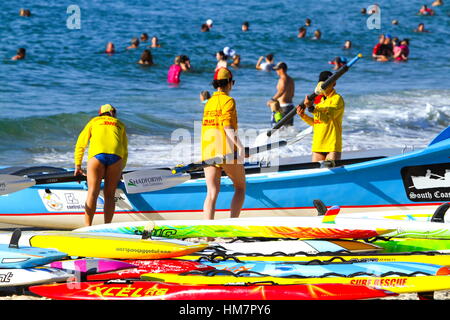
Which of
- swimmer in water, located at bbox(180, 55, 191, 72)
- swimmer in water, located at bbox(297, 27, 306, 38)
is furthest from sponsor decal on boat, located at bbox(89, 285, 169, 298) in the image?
swimmer in water, located at bbox(297, 27, 306, 38)

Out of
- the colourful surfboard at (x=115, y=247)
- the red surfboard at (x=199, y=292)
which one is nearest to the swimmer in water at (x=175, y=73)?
the colourful surfboard at (x=115, y=247)

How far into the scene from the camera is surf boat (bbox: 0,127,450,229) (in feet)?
29.0

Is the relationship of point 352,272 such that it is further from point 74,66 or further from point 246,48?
point 246,48

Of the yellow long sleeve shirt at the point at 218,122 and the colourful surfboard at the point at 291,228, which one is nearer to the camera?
the colourful surfboard at the point at 291,228

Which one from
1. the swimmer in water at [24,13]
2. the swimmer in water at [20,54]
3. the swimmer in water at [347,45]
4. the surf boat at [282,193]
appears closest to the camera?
the surf boat at [282,193]

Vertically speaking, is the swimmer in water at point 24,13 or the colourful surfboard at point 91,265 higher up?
the swimmer in water at point 24,13

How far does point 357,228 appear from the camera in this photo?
734 cm

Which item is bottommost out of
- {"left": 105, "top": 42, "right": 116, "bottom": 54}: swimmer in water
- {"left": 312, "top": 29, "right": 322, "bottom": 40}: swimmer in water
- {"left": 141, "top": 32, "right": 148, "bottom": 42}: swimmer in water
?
{"left": 105, "top": 42, "right": 116, "bottom": 54}: swimmer in water

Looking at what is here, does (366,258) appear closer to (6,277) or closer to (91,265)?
(91,265)

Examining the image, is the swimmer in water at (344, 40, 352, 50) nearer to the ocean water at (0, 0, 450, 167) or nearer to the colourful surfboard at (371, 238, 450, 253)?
the ocean water at (0, 0, 450, 167)

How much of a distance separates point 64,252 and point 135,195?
8.91 feet

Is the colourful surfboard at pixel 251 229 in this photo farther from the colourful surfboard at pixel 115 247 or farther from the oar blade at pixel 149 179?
the oar blade at pixel 149 179

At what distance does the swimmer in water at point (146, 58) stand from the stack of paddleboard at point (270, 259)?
17.0 metres

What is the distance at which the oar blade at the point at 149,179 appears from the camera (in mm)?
8742
